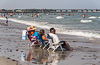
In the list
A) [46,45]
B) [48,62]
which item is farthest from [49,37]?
[48,62]

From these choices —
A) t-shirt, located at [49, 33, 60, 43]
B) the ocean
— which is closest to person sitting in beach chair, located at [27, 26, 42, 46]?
t-shirt, located at [49, 33, 60, 43]

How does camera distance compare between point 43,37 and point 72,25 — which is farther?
point 72,25

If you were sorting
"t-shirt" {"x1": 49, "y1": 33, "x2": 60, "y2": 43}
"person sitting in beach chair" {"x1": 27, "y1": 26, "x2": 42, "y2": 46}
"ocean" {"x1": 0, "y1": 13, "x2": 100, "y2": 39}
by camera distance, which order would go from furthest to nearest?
"ocean" {"x1": 0, "y1": 13, "x2": 100, "y2": 39}, "person sitting in beach chair" {"x1": 27, "y1": 26, "x2": 42, "y2": 46}, "t-shirt" {"x1": 49, "y1": 33, "x2": 60, "y2": 43}

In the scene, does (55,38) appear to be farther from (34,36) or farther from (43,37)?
(34,36)

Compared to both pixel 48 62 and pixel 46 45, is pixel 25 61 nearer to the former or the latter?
pixel 48 62

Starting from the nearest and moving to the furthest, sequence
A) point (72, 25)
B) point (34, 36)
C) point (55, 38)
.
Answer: point (55, 38) → point (34, 36) → point (72, 25)

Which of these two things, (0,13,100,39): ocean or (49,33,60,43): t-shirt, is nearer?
(49,33,60,43): t-shirt

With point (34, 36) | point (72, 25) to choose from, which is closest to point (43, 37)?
point (34, 36)

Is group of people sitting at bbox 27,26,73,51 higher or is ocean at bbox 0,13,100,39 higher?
group of people sitting at bbox 27,26,73,51

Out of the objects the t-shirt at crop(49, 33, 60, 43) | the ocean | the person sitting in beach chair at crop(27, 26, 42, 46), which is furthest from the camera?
the ocean

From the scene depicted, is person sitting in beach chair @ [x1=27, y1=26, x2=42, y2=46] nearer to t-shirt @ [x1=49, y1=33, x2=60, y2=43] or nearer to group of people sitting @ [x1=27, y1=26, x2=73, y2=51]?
group of people sitting @ [x1=27, y1=26, x2=73, y2=51]

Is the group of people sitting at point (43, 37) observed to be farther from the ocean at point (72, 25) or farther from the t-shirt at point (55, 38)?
the ocean at point (72, 25)

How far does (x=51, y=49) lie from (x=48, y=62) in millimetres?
2841

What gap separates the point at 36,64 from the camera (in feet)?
23.3
